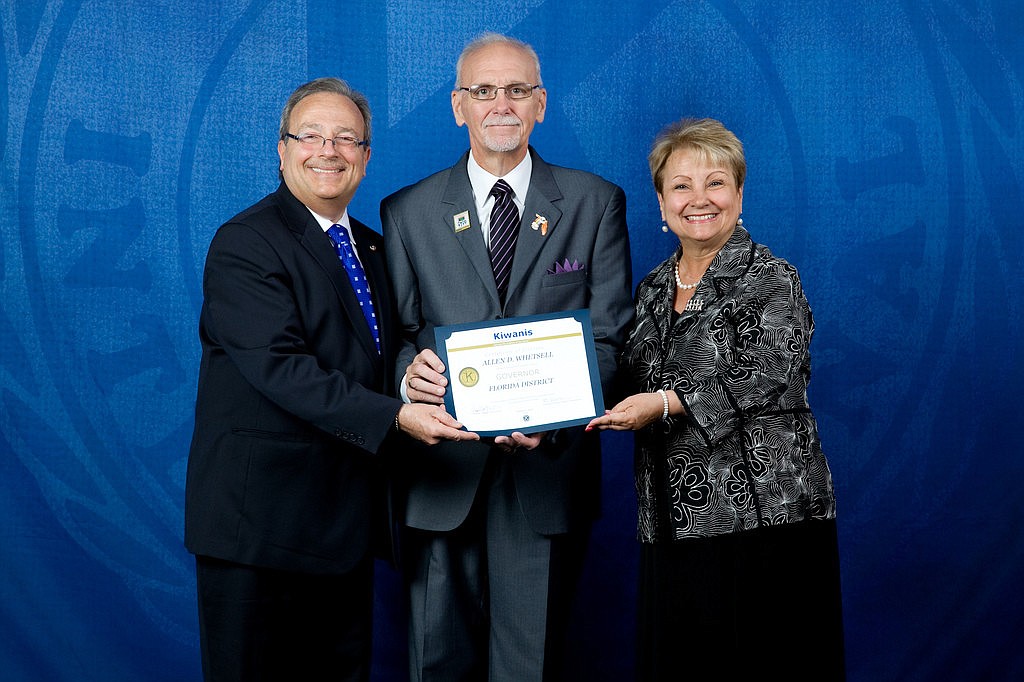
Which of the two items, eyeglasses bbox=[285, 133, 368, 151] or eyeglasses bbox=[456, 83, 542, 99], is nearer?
eyeglasses bbox=[285, 133, 368, 151]

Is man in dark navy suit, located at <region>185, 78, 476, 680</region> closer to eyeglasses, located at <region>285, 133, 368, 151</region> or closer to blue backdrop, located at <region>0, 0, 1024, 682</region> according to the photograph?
eyeglasses, located at <region>285, 133, 368, 151</region>

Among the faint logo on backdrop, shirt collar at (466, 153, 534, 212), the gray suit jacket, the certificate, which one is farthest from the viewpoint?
the faint logo on backdrop

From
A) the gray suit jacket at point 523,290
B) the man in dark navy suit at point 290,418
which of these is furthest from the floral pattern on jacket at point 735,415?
the man in dark navy suit at point 290,418

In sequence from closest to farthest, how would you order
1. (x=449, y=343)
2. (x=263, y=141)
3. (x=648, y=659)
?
(x=449, y=343), (x=648, y=659), (x=263, y=141)

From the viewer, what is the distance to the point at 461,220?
2346mm

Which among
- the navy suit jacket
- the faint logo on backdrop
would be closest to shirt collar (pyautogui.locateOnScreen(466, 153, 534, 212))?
the navy suit jacket

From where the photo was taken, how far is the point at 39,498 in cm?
326

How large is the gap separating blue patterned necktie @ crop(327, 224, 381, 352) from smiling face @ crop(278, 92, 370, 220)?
5 cm

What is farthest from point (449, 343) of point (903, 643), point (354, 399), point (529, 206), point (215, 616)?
point (903, 643)

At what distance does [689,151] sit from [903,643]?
2.14 m

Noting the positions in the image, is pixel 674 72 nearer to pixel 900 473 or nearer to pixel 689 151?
pixel 689 151

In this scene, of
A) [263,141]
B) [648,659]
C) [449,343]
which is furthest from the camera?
[263,141]

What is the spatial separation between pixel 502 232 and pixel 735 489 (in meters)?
0.84

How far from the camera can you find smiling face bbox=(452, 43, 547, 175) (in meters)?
2.39
